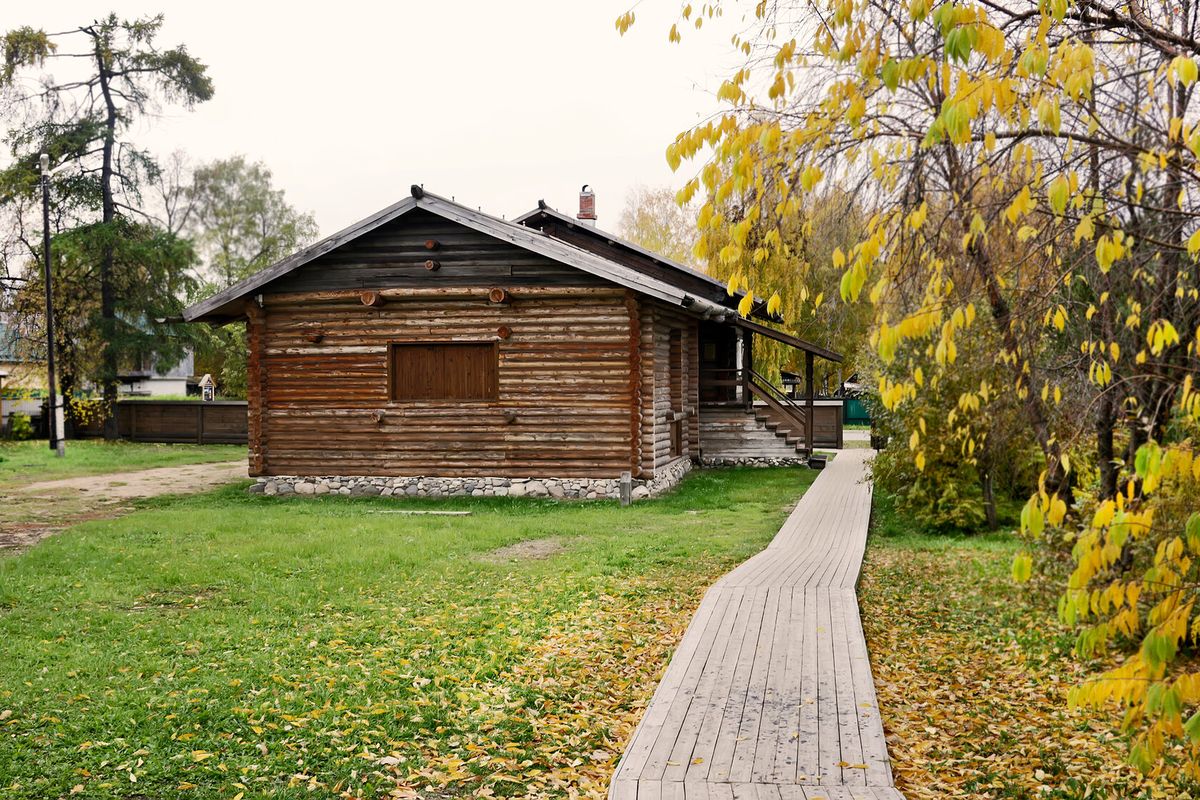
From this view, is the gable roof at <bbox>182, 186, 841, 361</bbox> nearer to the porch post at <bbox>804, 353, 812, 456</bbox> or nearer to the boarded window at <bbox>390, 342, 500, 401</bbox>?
the boarded window at <bbox>390, 342, 500, 401</bbox>

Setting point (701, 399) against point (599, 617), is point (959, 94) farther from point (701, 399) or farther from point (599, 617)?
point (701, 399)

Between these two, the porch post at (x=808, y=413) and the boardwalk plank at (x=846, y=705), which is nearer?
the boardwalk plank at (x=846, y=705)

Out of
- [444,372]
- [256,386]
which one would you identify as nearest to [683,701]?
[444,372]

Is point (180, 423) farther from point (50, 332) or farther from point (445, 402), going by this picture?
point (445, 402)

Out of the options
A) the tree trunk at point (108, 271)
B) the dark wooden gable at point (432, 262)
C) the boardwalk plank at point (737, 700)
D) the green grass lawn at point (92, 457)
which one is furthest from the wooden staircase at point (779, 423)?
the tree trunk at point (108, 271)

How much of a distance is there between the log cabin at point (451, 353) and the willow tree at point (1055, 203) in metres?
9.17

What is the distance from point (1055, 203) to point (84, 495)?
18732 millimetres

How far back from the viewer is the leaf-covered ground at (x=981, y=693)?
530 centimetres

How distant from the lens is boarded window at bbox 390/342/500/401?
17.0 metres

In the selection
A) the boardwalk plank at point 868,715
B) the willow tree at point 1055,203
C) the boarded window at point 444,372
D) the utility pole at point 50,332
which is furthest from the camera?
the utility pole at point 50,332

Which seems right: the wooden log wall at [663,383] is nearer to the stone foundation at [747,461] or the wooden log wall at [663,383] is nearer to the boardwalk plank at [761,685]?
the stone foundation at [747,461]

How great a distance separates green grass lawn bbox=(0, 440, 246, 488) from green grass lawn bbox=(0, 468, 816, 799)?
9.92 m

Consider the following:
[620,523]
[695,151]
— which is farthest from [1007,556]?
[695,151]

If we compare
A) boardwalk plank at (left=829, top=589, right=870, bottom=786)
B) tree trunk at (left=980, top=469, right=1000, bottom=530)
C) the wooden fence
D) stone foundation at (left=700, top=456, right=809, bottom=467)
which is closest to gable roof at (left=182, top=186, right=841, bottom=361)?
tree trunk at (left=980, top=469, right=1000, bottom=530)
